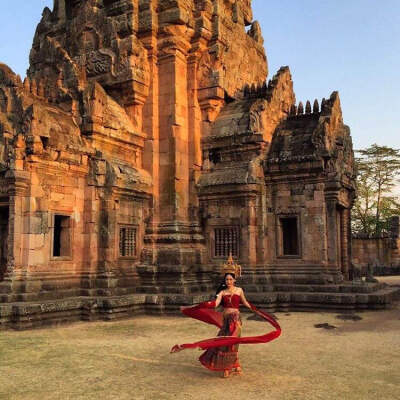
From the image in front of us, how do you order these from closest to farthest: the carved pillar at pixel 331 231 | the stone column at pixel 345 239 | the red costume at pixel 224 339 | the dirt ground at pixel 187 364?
the dirt ground at pixel 187 364, the red costume at pixel 224 339, the carved pillar at pixel 331 231, the stone column at pixel 345 239

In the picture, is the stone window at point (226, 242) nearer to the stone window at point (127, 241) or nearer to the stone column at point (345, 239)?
the stone window at point (127, 241)

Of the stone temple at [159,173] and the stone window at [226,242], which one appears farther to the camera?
the stone window at [226,242]

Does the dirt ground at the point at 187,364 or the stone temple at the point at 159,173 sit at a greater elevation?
the stone temple at the point at 159,173

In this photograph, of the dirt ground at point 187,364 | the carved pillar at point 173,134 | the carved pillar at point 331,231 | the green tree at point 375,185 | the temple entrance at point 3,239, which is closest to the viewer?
the dirt ground at point 187,364

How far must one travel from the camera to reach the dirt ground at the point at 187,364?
238 inches

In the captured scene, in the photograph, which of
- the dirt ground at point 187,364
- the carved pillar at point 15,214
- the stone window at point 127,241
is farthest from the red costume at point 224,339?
the stone window at point 127,241

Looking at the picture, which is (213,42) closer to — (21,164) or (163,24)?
(163,24)

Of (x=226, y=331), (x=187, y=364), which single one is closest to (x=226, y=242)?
(x=187, y=364)

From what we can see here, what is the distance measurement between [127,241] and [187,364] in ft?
24.7

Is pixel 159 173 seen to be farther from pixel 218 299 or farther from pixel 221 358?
pixel 221 358

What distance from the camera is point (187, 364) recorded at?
7438 mm

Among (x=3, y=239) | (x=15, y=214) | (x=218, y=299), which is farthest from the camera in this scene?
(x=3, y=239)

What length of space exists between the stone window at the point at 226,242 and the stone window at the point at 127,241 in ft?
8.51

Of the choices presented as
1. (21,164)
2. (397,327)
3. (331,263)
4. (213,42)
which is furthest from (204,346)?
(213,42)
